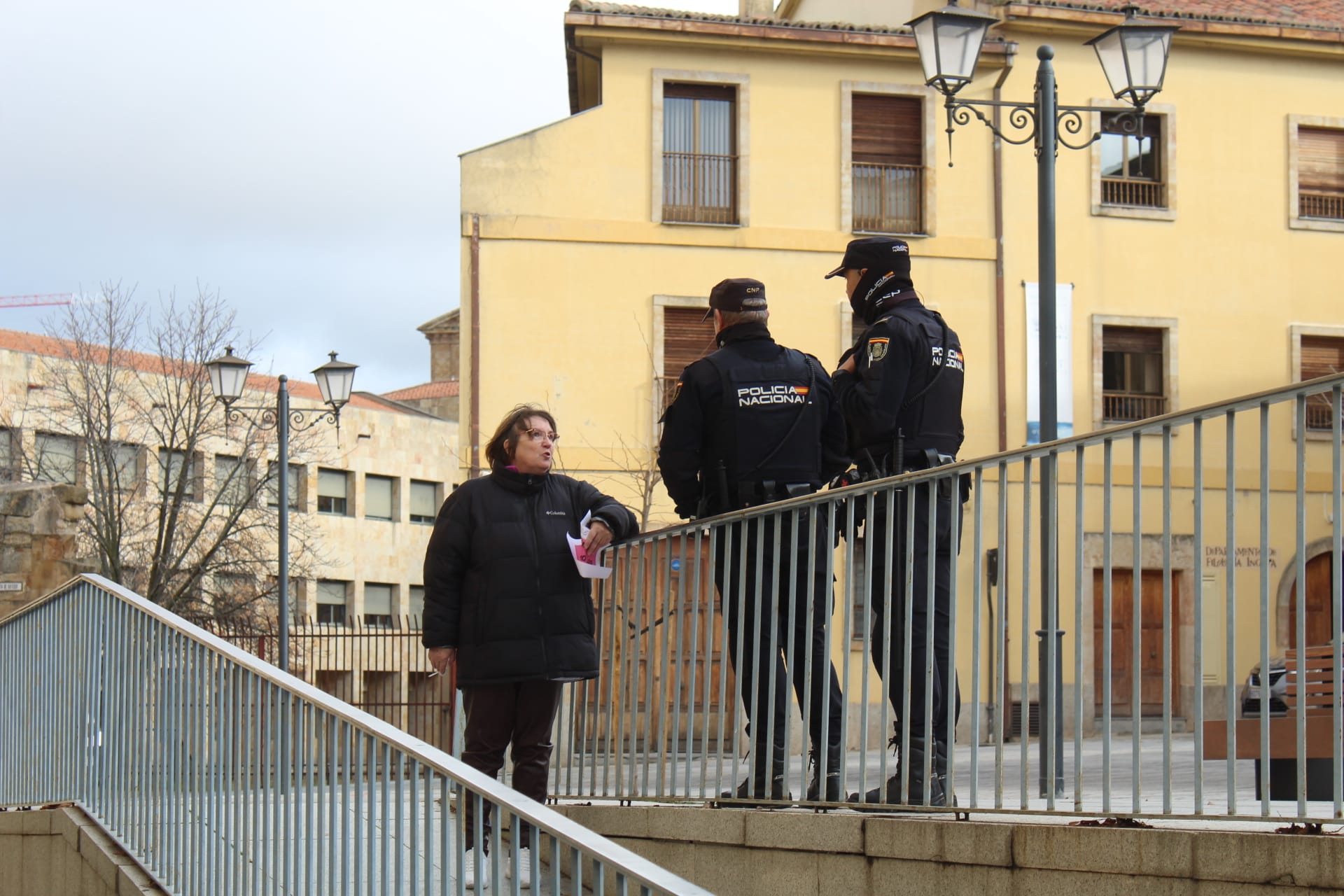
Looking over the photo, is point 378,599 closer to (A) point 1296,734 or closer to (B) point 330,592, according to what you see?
(B) point 330,592

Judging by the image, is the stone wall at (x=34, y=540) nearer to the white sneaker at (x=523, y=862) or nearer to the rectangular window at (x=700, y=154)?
the white sneaker at (x=523, y=862)

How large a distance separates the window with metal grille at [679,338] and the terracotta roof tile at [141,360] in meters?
17.8

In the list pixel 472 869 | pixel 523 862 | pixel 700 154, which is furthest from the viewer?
pixel 700 154

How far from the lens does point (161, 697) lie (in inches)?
271


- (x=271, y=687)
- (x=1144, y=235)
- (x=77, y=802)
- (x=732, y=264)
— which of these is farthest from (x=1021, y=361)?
(x=271, y=687)

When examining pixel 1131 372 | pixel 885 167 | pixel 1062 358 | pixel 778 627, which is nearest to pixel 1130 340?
pixel 1131 372

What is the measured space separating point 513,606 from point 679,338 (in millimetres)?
19734

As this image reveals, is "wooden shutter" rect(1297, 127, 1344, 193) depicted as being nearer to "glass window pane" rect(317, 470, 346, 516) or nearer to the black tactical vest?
the black tactical vest

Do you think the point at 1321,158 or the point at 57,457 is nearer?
the point at 1321,158

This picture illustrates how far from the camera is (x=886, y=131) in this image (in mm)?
26859

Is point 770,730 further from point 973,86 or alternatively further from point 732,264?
point 973,86

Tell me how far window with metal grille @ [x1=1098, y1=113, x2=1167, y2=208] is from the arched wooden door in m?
23.3

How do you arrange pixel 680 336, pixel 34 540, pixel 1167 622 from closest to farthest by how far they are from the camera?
1. pixel 1167 622
2. pixel 34 540
3. pixel 680 336

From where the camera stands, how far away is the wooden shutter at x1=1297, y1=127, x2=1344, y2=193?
2747cm
